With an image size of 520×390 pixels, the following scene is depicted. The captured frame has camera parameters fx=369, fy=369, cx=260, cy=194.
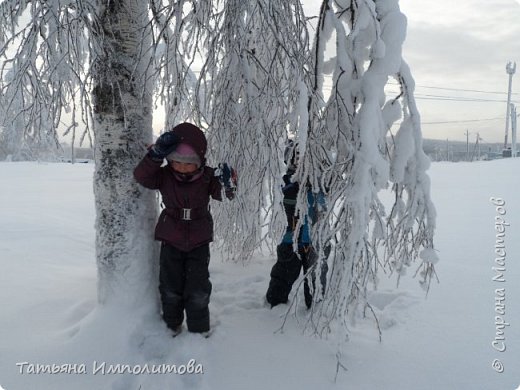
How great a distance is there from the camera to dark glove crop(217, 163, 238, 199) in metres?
2.62

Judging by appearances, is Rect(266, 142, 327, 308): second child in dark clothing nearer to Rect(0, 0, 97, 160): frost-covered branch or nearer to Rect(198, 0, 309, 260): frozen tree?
Rect(198, 0, 309, 260): frozen tree

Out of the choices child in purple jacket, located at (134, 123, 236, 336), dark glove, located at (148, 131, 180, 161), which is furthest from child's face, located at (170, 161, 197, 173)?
dark glove, located at (148, 131, 180, 161)

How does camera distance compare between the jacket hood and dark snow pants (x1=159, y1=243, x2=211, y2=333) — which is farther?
dark snow pants (x1=159, y1=243, x2=211, y2=333)

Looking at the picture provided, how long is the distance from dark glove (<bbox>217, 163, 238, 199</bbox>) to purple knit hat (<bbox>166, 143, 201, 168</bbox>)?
0.22 m

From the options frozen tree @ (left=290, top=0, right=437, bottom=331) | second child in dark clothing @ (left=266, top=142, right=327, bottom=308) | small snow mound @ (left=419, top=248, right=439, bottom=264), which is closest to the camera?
frozen tree @ (left=290, top=0, right=437, bottom=331)

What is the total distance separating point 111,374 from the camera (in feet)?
8.03

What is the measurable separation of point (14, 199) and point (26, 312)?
753 centimetres

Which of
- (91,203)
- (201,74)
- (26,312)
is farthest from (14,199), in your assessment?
(201,74)

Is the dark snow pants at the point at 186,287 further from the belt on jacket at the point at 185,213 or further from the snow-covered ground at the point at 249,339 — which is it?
the belt on jacket at the point at 185,213

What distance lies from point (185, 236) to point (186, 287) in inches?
15.9

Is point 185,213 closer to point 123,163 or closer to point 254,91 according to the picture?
point 123,163

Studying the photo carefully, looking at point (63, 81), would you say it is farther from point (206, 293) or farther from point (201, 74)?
point (206, 293)

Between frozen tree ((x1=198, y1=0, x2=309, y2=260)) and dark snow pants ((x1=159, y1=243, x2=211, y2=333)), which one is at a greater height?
frozen tree ((x1=198, y1=0, x2=309, y2=260))

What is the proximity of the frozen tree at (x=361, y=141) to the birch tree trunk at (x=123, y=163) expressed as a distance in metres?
1.39
